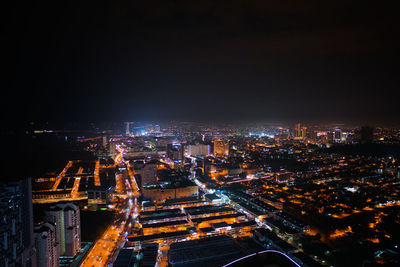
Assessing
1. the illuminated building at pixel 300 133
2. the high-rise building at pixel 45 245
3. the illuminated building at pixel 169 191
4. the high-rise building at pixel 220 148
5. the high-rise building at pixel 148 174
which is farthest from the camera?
the illuminated building at pixel 300 133

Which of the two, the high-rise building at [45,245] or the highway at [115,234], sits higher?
the high-rise building at [45,245]

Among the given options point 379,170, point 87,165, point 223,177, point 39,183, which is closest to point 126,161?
point 87,165

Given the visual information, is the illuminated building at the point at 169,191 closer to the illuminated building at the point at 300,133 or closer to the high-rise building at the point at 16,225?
the high-rise building at the point at 16,225

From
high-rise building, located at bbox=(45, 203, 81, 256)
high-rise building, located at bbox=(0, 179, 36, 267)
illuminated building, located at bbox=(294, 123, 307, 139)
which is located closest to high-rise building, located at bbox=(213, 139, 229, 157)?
high-rise building, located at bbox=(45, 203, 81, 256)

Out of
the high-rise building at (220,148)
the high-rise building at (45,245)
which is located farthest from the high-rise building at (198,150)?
the high-rise building at (45,245)

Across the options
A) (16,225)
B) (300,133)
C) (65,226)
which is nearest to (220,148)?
(65,226)

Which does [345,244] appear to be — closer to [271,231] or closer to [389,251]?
[389,251]

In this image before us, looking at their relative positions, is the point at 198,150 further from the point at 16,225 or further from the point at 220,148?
the point at 16,225
